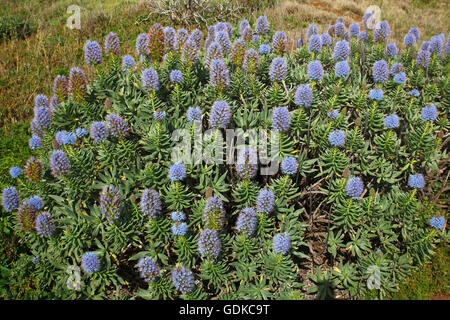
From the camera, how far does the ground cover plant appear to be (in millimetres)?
2771

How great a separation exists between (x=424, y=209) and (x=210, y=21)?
8.28m

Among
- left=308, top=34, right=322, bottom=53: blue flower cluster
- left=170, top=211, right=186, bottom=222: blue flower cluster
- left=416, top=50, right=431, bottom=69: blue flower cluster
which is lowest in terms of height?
left=170, top=211, right=186, bottom=222: blue flower cluster

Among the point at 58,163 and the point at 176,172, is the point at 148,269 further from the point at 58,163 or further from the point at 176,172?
the point at 58,163

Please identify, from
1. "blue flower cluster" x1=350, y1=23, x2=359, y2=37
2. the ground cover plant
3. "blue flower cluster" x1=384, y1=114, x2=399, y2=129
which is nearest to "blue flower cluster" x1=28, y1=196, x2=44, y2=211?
the ground cover plant

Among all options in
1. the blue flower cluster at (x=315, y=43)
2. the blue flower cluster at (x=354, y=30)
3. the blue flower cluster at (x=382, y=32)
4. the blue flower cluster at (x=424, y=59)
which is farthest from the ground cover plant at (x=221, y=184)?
the blue flower cluster at (x=354, y=30)

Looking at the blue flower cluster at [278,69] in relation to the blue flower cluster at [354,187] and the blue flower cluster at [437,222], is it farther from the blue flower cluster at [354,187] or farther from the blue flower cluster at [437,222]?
the blue flower cluster at [437,222]

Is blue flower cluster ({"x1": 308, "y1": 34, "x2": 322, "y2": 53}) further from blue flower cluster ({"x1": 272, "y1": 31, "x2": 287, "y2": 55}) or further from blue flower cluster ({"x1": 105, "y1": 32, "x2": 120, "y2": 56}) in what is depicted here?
blue flower cluster ({"x1": 105, "y1": 32, "x2": 120, "y2": 56})

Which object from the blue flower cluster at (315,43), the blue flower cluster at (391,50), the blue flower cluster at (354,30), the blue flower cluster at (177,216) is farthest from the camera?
the blue flower cluster at (354,30)

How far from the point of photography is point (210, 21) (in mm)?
9930

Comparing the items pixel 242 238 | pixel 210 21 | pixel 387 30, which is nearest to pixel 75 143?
pixel 242 238

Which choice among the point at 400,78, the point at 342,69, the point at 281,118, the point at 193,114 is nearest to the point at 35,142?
the point at 193,114

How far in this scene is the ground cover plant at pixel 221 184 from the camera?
9.09ft

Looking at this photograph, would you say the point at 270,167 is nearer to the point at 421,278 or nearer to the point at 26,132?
the point at 421,278

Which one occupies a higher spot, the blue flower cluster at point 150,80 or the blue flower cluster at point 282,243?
the blue flower cluster at point 150,80
